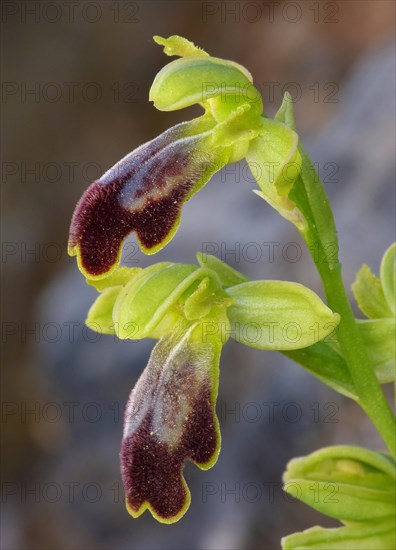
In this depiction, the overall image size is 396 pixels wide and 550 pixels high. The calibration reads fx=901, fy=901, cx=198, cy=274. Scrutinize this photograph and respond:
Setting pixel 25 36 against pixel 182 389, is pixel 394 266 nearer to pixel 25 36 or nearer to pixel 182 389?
pixel 182 389

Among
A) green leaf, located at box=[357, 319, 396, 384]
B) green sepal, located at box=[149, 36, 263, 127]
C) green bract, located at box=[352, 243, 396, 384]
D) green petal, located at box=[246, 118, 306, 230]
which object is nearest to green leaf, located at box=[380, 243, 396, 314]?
green bract, located at box=[352, 243, 396, 384]

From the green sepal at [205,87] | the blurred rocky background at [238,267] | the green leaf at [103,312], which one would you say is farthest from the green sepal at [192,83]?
the blurred rocky background at [238,267]

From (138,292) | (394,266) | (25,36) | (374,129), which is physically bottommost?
(138,292)

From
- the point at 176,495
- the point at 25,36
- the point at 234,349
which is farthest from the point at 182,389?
the point at 25,36

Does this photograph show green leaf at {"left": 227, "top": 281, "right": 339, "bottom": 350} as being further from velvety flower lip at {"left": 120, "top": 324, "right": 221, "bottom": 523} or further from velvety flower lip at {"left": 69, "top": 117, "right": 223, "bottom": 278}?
velvety flower lip at {"left": 69, "top": 117, "right": 223, "bottom": 278}

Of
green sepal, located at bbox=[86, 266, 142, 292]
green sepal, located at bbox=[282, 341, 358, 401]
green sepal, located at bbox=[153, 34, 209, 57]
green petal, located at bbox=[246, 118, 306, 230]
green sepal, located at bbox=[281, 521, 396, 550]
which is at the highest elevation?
green sepal, located at bbox=[153, 34, 209, 57]

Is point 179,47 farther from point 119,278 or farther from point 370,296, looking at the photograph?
point 370,296
